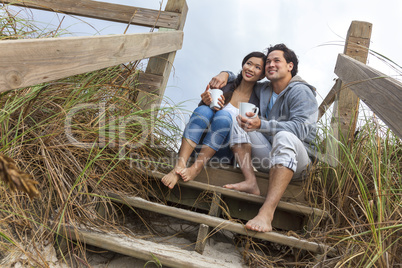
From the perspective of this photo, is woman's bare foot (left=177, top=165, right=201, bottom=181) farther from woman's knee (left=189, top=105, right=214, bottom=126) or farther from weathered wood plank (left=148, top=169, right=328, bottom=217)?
woman's knee (left=189, top=105, right=214, bottom=126)

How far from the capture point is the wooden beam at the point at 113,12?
3271 millimetres

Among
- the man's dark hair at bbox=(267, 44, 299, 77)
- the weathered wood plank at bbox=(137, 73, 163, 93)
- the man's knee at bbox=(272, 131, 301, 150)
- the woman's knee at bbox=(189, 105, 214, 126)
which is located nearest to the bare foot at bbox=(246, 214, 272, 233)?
the man's knee at bbox=(272, 131, 301, 150)

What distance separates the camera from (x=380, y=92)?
1.52 meters

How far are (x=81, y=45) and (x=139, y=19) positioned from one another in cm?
171

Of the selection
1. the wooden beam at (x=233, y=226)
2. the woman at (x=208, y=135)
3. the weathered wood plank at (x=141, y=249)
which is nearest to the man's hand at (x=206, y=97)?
the woman at (x=208, y=135)

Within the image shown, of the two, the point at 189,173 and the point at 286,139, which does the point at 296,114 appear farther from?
the point at 189,173

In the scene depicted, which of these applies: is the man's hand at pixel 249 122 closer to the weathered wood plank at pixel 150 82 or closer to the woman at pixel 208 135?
the woman at pixel 208 135

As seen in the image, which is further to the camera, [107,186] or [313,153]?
[313,153]

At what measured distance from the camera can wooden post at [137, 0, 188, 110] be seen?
300cm

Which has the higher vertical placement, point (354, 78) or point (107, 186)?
point (354, 78)

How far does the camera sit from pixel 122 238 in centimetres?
203

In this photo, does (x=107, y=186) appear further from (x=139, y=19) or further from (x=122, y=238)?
(x=139, y=19)

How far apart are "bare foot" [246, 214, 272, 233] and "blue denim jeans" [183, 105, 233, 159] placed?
66cm

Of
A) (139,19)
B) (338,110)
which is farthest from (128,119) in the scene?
(338,110)
